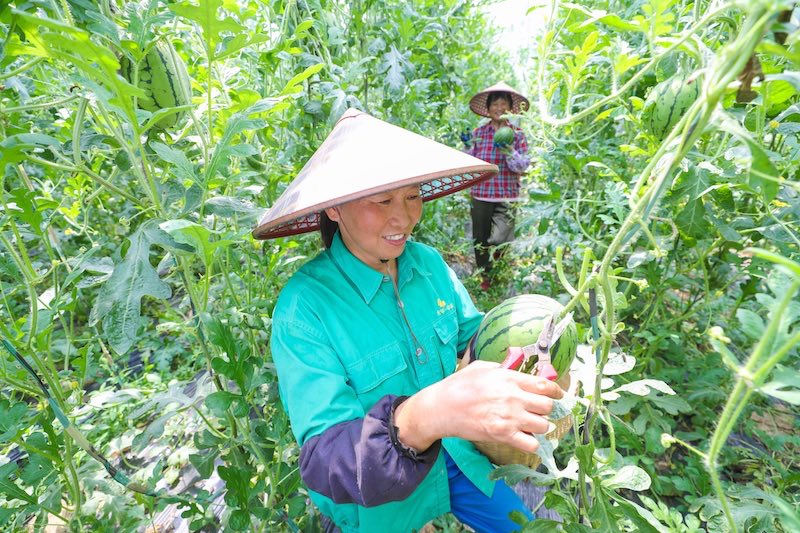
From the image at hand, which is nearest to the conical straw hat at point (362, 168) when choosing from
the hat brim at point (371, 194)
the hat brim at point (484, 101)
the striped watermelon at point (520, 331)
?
the hat brim at point (371, 194)

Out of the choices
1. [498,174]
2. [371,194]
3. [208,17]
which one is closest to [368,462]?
[371,194]

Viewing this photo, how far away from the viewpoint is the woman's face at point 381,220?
1123 millimetres

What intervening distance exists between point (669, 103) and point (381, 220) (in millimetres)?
758

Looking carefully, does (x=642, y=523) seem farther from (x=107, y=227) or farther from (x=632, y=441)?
(x=107, y=227)

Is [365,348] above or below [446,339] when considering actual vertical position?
above

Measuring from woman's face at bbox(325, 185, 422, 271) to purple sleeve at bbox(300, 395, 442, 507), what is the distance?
46cm

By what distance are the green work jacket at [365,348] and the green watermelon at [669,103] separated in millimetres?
802

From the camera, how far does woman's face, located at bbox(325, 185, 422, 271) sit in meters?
1.12

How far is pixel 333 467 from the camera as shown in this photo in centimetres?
86

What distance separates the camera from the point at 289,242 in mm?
1655

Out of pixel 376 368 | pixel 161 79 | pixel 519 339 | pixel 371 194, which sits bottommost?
pixel 376 368

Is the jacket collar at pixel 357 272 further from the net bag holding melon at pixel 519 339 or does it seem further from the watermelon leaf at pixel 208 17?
the watermelon leaf at pixel 208 17

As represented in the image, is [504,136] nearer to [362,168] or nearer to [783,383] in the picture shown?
[362,168]

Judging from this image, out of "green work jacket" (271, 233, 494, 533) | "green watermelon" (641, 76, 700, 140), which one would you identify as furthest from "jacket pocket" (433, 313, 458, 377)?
"green watermelon" (641, 76, 700, 140)
